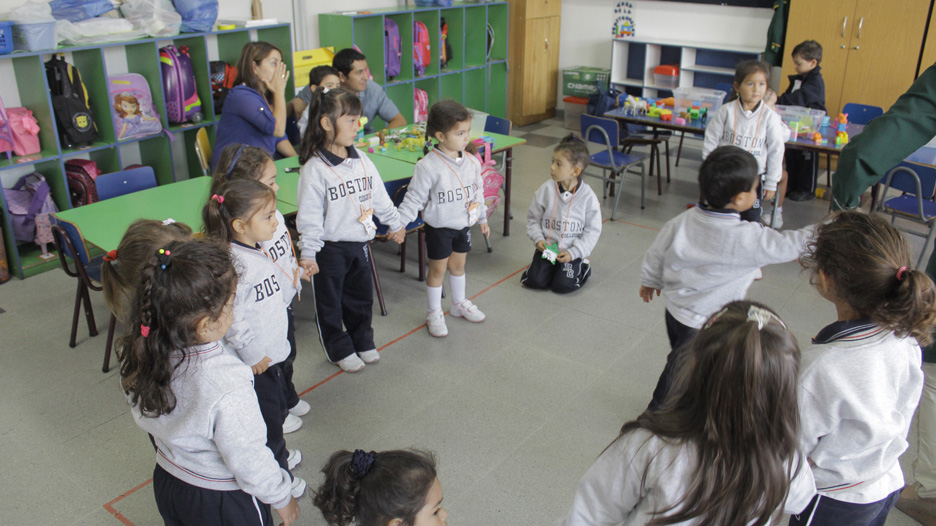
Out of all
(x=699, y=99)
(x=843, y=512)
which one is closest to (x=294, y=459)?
(x=843, y=512)

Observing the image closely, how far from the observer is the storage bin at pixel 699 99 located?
5750mm

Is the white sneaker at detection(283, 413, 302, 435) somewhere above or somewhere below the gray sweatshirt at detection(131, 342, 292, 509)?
below

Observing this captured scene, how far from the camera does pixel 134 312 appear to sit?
5.02 feet

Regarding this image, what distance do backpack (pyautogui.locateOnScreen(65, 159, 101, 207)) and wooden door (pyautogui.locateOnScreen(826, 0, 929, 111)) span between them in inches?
259

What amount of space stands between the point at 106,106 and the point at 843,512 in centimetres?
476

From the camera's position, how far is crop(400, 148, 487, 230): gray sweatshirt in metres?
3.41

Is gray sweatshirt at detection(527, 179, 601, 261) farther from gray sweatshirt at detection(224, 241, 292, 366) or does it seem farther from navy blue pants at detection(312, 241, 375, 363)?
gray sweatshirt at detection(224, 241, 292, 366)

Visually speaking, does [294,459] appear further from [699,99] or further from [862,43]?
A: [862,43]

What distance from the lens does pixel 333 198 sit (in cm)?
298

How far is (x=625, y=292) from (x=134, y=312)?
3.16m

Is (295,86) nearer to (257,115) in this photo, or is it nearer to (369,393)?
(257,115)

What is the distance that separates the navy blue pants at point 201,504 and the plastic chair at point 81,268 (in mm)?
1732

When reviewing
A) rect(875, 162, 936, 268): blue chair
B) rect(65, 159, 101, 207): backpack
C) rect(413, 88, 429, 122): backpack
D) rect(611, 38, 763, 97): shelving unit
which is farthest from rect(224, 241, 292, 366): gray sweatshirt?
rect(611, 38, 763, 97): shelving unit

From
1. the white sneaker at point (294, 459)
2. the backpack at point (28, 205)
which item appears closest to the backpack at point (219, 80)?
the backpack at point (28, 205)
